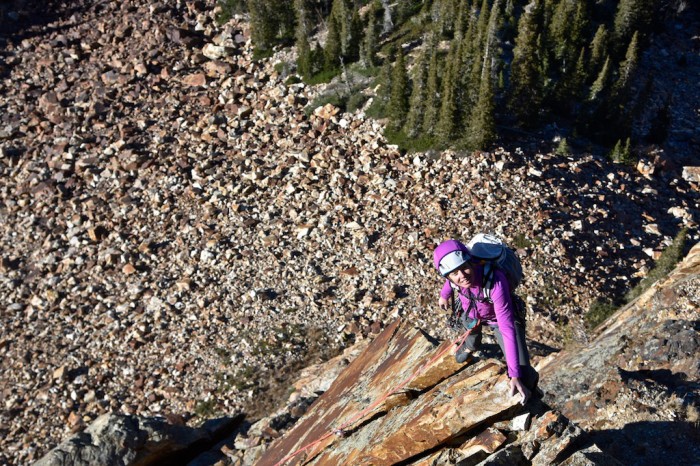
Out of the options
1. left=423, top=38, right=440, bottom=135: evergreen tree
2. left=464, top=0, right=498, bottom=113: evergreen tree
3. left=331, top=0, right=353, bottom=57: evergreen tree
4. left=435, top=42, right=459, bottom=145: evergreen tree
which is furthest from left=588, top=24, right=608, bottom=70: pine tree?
left=331, top=0, right=353, bottom=57: evergreen tree

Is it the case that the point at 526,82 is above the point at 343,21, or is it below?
below

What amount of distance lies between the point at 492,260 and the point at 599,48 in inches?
985

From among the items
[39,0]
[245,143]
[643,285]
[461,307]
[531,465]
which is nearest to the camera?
[531,465]

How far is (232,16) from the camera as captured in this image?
111 ft

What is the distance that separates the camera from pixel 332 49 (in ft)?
95.7

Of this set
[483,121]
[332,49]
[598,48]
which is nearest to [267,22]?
[332,49]

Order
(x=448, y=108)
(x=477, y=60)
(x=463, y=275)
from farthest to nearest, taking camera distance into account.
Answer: (x=477, y=60) → (x=448, y=108) → (x=463, y=275)

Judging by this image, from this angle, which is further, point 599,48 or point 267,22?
point 267,22

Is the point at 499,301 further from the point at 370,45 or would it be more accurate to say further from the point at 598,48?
the point at 598,48

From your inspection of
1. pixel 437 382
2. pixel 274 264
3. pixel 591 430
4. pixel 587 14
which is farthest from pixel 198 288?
pixel 587 14

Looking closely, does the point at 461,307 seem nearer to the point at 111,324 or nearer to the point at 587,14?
the point at 111,324

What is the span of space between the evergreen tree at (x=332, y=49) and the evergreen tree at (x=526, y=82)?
9712 millimetres

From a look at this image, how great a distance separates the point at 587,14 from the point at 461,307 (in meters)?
27.2

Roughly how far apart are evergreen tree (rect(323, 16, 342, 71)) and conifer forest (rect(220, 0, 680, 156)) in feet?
0.18
